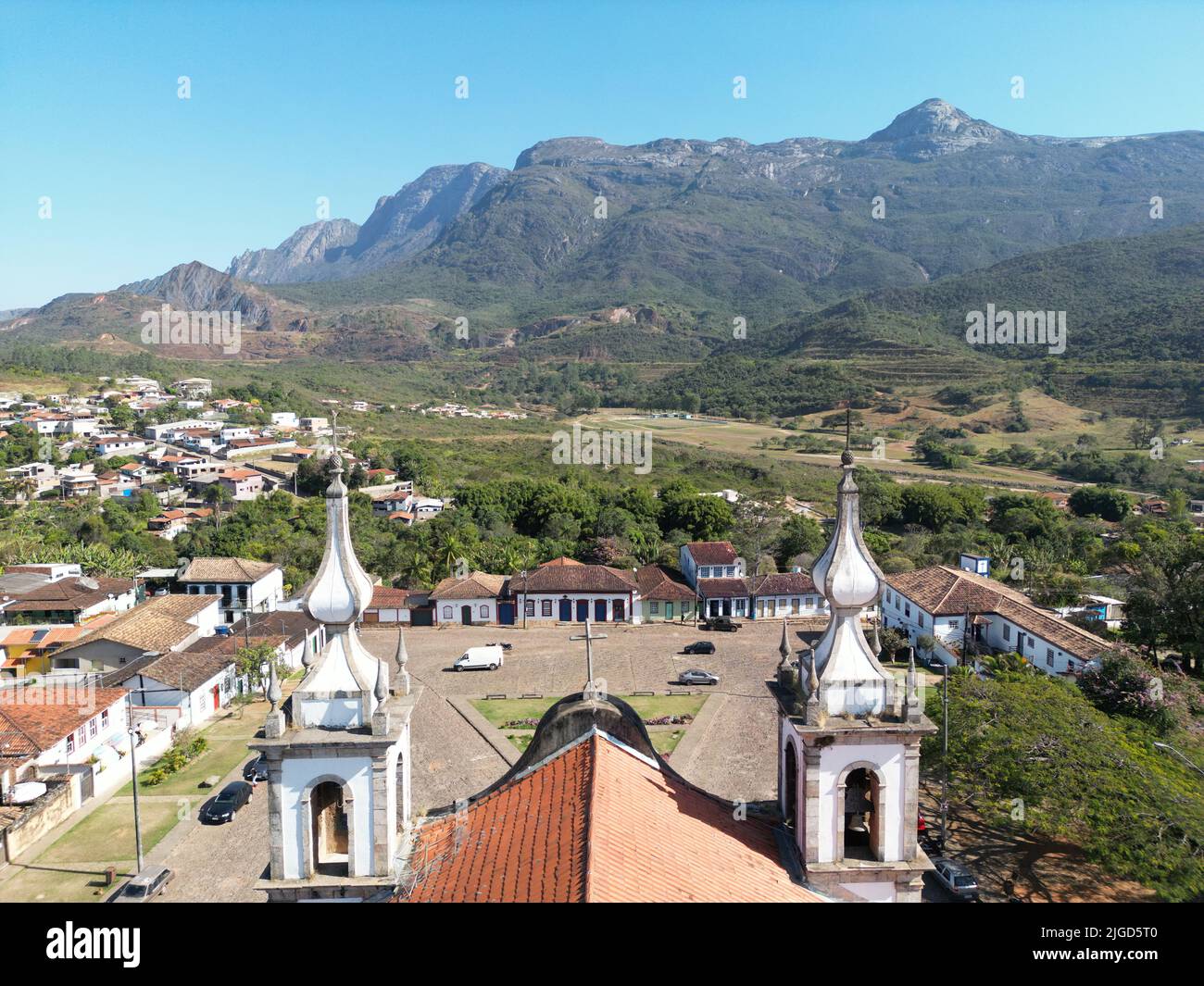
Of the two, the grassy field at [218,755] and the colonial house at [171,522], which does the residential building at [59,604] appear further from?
the colonial house at [171,522]

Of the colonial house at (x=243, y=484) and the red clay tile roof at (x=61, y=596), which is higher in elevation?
the colonial house at (x=243, y=484)

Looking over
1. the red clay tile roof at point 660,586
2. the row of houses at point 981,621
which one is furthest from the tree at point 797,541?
the row of houses at point 981,621

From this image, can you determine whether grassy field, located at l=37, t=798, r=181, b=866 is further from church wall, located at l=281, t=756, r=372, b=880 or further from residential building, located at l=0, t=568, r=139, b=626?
residential building, located at l=0, t=568, r=139, b=626

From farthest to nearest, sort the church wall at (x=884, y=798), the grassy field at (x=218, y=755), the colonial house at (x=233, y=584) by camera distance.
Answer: the colonial house at (x=233, y=584), the grassy field at (x=218, y=755), the church wall at (x=884, y=798)

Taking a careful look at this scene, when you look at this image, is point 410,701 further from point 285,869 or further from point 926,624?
point 926,624

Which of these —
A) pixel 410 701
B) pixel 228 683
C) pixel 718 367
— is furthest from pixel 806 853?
pixel 718 367

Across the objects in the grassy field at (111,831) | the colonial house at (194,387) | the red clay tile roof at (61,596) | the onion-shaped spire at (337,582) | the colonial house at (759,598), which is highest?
the colonial house at (194,387)

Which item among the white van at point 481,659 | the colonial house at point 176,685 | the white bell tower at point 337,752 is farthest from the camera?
the white van at point 481,659
